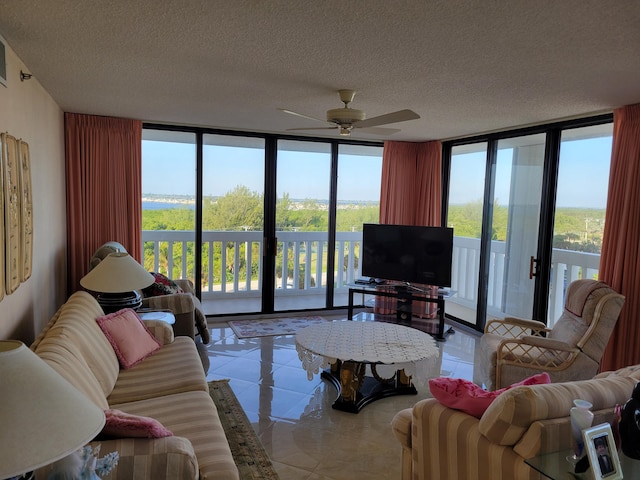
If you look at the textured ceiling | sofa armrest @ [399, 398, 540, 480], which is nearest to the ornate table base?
sofa armrest @ [399, 398, 540, 480]

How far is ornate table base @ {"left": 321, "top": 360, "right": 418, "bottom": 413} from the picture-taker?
3404 mm

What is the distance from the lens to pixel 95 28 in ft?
7.70

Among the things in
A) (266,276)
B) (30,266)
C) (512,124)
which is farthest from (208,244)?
(512,124)

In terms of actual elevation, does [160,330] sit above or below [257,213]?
below

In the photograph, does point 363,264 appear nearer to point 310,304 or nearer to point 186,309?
point 310,304

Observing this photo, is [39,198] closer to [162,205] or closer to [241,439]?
[162,205]

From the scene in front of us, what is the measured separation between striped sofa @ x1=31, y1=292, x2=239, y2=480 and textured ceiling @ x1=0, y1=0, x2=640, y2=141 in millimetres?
1513

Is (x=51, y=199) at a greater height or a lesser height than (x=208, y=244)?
greater

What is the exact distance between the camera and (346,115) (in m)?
3.30

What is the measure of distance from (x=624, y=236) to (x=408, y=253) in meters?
2.32

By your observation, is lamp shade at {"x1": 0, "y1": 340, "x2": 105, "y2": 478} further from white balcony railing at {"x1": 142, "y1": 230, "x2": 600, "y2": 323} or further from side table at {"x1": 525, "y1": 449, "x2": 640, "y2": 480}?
white balcony railing at {"x1": 142, "y1": 230, "x2": 600, "y2": 323}

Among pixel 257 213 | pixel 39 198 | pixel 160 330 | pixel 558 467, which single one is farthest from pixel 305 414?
pixel 257 213

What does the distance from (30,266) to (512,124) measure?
14.4 ft

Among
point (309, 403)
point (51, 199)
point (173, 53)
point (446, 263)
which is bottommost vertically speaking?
point (309, 403)
